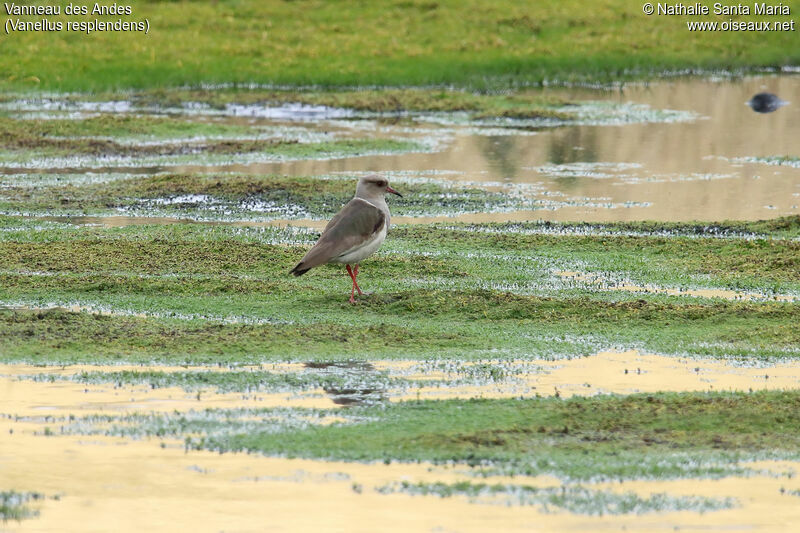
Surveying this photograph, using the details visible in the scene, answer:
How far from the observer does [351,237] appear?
12227 millimetres

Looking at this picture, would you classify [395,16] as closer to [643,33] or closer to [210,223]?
[643,33]

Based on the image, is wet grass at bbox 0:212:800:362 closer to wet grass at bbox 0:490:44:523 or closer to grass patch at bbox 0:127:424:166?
wet grass at bbox 0:490:44:523

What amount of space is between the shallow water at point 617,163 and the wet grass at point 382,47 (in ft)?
17.6

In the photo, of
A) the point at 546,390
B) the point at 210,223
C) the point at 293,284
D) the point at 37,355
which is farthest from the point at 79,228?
the point at 546,390

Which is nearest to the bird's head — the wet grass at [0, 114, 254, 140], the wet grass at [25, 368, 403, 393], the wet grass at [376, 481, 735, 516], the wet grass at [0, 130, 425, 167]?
the wet grass at [25, 368, 403, 393]

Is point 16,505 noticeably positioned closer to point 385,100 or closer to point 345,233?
point 345,233

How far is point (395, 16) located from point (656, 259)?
3176cm

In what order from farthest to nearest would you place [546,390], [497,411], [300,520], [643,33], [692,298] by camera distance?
1. [643,33]
2. [692,298]
3. [546,390]
4. [497,411]
5. [300,520]

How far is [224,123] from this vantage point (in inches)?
1183

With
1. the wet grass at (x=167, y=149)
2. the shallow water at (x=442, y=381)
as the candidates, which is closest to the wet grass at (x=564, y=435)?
the shallow water at (x=442, y=381)

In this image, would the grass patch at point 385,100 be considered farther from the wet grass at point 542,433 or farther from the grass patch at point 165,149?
the wet grass at point 542,433

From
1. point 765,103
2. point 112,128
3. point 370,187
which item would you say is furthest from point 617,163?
point 370,187

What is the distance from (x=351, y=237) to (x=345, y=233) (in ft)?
0.22

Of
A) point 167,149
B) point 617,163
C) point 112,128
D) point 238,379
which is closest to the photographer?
point 238,379
